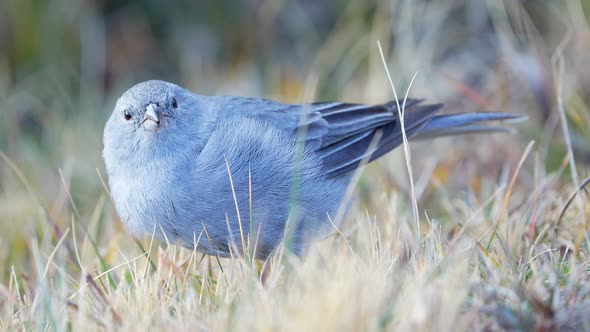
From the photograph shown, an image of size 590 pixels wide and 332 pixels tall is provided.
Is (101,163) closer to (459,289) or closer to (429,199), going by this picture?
(429,199)

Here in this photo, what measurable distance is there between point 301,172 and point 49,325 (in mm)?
1525

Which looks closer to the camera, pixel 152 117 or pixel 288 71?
pixel 152 117

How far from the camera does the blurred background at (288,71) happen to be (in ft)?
15.7

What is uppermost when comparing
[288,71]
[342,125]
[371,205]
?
[288,71]

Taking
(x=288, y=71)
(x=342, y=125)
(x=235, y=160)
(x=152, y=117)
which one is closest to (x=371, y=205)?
(x=342, y=125)

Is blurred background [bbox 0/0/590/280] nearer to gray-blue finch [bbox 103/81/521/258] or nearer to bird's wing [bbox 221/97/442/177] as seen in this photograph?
bird's wing [bbox 221/97/442/177]

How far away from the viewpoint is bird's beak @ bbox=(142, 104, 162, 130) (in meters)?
3.59

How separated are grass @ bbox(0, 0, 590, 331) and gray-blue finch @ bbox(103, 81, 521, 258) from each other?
0.57ft

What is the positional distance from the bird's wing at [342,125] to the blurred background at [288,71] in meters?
0.22

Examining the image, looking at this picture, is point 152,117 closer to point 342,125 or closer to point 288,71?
point 342,125

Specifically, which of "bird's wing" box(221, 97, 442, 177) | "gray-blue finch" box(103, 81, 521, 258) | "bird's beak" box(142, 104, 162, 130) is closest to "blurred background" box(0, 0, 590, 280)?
"bird's wing" box(221, 97, 442, 177)

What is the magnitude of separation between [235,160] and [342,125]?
92 cm

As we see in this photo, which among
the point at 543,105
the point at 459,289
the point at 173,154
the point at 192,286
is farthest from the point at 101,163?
the point at 459,289

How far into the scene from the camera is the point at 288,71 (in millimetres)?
6992
